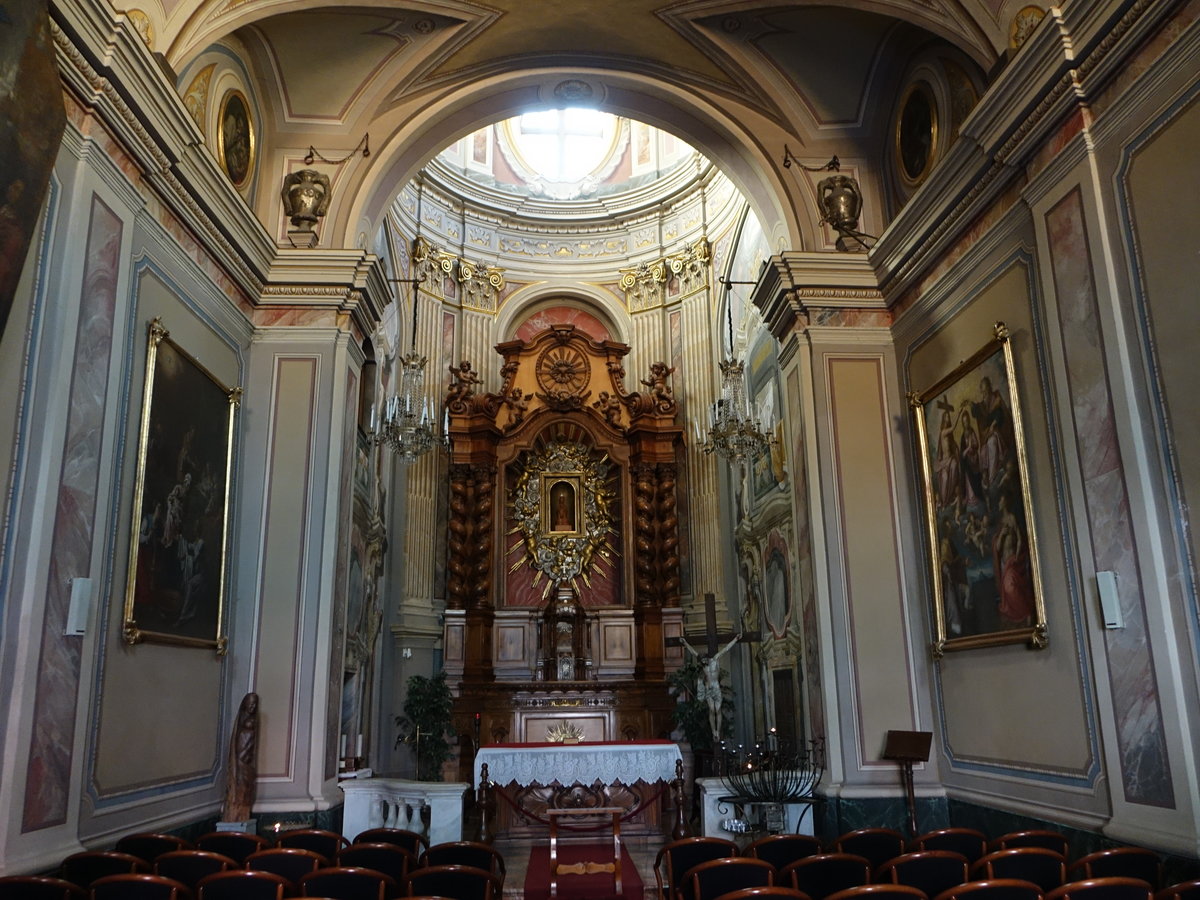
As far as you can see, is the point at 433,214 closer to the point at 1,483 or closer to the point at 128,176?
the point at 128,176

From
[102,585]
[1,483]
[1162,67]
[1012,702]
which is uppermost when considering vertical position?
[1162,67]

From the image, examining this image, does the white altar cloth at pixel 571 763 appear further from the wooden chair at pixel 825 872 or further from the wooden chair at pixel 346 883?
Answer: the wooden chair at pixel 346 883

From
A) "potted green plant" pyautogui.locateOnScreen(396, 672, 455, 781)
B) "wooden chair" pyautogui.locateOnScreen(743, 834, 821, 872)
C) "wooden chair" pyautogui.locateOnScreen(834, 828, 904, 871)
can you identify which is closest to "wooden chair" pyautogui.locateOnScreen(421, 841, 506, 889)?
"wooden chair" pyautogui.locateOnScreen(743, 834, 821, 872)

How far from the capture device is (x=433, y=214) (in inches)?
645

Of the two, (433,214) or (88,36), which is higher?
(433,214)

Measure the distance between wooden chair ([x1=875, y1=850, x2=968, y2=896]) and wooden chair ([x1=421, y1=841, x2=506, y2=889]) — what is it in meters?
2.06

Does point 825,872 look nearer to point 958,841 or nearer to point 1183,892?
point 958,841

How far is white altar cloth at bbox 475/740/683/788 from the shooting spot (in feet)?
28.6

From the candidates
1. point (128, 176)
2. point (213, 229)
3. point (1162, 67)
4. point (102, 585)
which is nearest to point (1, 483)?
point (102, 585)

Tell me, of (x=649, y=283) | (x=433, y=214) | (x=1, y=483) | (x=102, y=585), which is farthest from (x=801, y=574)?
(x=433, y=214)

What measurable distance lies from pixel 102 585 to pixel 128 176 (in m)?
2.71

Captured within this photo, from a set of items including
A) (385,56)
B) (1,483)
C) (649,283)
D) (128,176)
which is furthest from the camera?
(649,283)

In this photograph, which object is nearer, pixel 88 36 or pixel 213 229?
pixel 88 36

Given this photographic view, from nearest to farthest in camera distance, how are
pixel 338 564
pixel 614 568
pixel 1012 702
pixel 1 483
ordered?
pixel 1 483, pixel 1012 702, pixel 338 564, pixel 614 568
